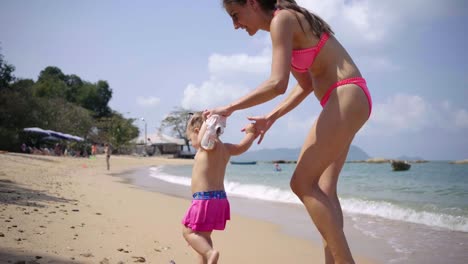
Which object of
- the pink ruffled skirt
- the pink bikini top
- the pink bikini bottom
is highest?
the pink bikini top

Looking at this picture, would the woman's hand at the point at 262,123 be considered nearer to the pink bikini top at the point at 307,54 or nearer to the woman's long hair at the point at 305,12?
the pink bikini top at the point at 307,54

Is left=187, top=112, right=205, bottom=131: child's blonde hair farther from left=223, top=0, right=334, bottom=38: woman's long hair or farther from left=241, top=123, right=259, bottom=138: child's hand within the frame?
left=223, top=0, right=334, bottom=38: woman's long hair

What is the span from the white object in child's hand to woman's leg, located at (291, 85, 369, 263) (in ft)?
1.92

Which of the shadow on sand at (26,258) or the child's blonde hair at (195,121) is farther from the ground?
the child's blonde hair at (195,121)

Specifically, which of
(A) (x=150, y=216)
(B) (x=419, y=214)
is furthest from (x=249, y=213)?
(B) (x=419, y=214)

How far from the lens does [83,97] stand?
69.3m

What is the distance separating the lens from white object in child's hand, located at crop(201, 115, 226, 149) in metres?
2.57

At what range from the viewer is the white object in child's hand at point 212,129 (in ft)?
8.42

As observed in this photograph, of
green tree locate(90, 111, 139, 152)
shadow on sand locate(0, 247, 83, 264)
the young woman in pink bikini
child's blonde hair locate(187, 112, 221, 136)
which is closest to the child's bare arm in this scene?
child's blonde hair locate(187, 112, 221, 136)

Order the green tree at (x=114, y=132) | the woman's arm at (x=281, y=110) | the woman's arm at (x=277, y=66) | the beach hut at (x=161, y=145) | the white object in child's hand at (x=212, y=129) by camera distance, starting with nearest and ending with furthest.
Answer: the woman's arm at (x=277, y=66) < the white object in child's hand at (x=212, y=129) < the woman's arm at (x=281, y=110) < the green tree at (x=114, y=132) < the beach hut at (x=161, y=145)

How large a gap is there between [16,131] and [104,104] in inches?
1703

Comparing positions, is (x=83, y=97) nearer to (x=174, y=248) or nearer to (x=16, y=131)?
(x=16, y=131)

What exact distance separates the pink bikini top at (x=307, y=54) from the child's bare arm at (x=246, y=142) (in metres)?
0.66

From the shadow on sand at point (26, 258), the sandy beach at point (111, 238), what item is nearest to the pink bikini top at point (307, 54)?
the sandy beach at point (111, 238)
